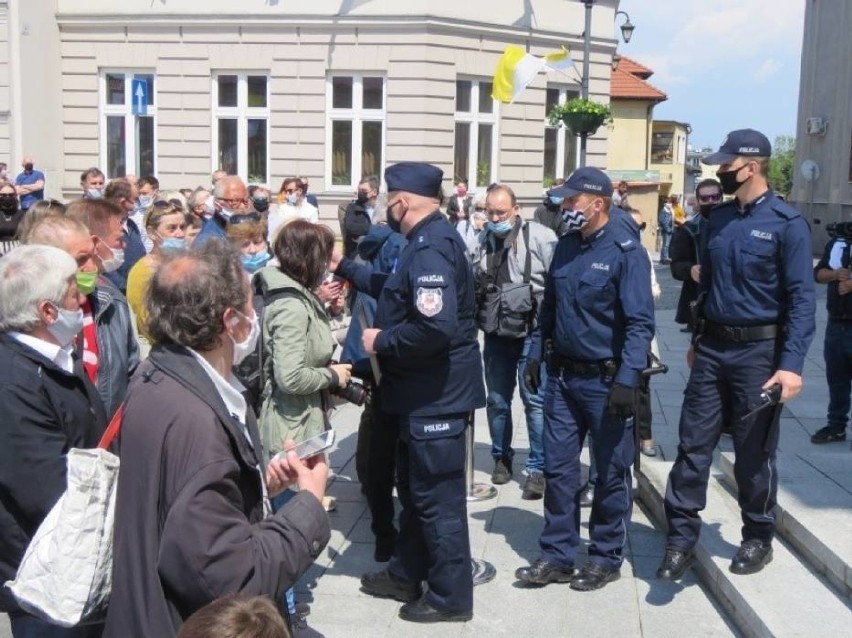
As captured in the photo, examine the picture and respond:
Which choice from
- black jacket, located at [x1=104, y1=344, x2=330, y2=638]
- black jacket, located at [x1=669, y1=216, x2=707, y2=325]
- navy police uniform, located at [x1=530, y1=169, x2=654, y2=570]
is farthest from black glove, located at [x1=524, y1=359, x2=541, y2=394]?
black jacket, located at [x1=669, y1=216, x2=707, y2=325]

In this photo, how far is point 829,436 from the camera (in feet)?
24.4

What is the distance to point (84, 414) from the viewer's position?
3.24 metres

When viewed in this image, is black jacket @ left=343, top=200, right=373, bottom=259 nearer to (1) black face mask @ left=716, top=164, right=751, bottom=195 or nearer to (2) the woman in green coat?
(2) the woman in green coat

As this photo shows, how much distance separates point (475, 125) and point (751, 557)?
16.9m

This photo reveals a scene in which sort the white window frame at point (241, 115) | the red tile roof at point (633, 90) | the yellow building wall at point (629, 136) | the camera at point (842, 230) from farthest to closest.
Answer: the yellow building wall at point (629, 136)
the red tile roof at point (633, 90)
the white window frame at point (241, 115)
the camera at point (842, 230)

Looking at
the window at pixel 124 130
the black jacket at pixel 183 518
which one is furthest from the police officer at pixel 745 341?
the window at pixel 124 130

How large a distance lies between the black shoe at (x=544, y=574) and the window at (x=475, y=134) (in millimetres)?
15710

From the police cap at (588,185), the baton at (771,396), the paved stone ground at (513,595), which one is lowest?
the paved stone ground at (513,595)

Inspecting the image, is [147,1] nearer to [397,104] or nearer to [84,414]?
[397,104]

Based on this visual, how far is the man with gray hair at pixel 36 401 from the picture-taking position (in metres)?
3.03

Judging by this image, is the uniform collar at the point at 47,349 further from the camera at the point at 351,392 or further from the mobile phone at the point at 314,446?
the camera at the point at 351,392

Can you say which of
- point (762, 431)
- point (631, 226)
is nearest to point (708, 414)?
point (762, 431)

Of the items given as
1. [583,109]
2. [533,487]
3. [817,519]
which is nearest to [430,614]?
[533,487]

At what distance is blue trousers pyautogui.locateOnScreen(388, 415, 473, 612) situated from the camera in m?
4.60
